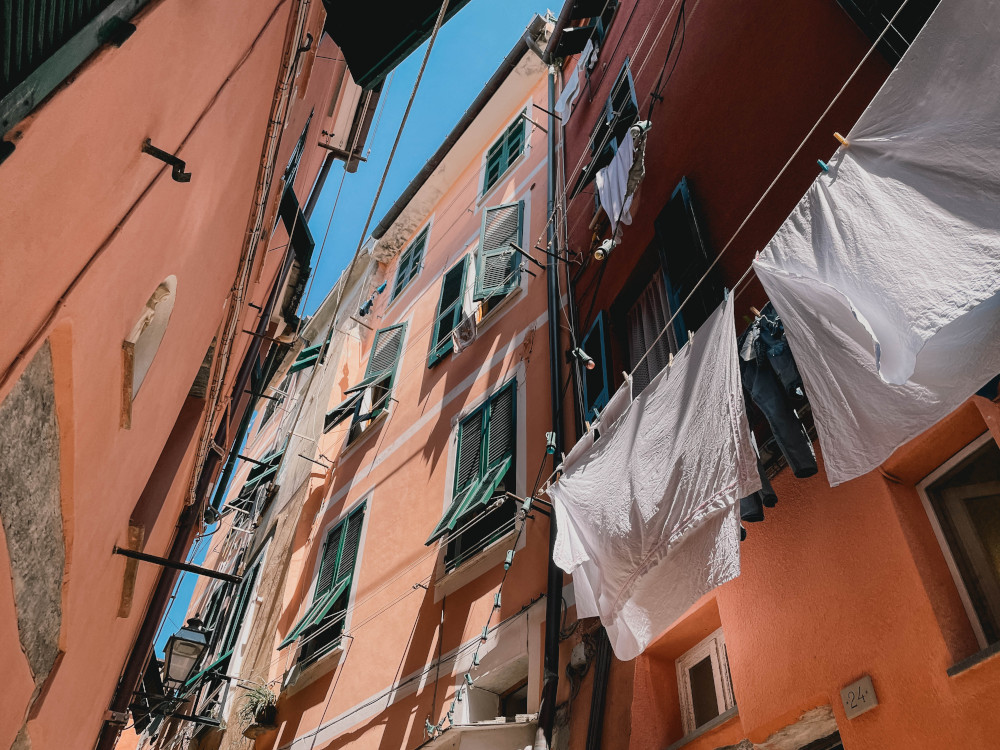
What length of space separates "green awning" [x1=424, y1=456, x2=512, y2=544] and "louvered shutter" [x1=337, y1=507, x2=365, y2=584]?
2.39 meters

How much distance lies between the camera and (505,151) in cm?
1329

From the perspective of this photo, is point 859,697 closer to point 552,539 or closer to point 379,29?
point 552,539

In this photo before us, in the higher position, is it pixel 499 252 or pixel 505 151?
pixel 505 151

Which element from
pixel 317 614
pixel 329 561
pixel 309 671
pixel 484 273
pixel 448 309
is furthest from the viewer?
pixel 448 309

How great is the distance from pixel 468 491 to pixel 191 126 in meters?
4.87

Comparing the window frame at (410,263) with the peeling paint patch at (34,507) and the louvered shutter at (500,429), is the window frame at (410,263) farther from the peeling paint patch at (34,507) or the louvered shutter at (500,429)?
the peeling paint patch at (34,507)

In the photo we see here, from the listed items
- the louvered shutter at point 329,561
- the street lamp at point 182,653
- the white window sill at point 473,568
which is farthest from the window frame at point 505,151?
the street lamp at point 182,653

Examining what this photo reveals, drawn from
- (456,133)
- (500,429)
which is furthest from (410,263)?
(500,429)

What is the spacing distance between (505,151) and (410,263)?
3.07 metres

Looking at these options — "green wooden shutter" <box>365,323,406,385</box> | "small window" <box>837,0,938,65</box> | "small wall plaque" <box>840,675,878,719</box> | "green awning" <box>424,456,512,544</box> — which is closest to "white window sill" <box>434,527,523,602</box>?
"green awning" <box>424,456,512,544</box>

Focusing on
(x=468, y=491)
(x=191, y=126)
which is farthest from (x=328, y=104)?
(x=191, y=126)

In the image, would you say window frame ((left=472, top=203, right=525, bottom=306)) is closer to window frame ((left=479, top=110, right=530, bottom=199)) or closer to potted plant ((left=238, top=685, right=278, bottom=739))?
window frame ((left=479, top=110, right=530, bottom=199))

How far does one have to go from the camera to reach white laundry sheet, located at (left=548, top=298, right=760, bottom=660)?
3.34m

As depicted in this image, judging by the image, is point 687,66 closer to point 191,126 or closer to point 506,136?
point 191,126
